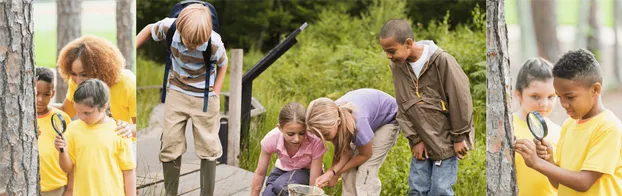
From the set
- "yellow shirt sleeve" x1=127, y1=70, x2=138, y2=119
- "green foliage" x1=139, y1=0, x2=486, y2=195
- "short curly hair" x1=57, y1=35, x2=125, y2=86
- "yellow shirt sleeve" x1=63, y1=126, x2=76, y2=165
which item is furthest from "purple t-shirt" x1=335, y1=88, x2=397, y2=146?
"yellow shirt sleeve" x1=63, y1=126, x2=76, y2=165

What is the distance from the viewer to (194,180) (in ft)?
18.4

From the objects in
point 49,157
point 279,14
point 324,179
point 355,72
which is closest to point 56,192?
point 49,157

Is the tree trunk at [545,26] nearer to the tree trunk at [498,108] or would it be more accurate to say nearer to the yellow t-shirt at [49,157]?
the tree trunk at [498,108]

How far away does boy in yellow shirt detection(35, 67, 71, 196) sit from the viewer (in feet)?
16.8


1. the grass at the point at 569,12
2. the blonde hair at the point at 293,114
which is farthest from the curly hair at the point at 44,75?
the grass at the point at 569,12

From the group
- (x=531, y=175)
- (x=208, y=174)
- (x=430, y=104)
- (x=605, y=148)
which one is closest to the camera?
(x=605, y=148)

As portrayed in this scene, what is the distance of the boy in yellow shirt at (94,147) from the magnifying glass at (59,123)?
0.11ft

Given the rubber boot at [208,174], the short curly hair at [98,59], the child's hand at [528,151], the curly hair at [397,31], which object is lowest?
the rubber boot at [208,174]

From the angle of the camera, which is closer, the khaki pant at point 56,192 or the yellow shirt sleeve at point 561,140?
the yellow shirt sleeve at point 561,140

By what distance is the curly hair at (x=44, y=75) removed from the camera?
518cm

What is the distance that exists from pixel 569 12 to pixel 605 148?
3.24 ft

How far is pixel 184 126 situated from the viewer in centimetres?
533

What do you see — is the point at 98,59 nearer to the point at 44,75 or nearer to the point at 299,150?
the point at 44,75

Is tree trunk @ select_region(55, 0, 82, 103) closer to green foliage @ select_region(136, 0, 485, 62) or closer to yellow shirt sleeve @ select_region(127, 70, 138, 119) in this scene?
green foliage @ select_region(136, 0, 485, 62)
